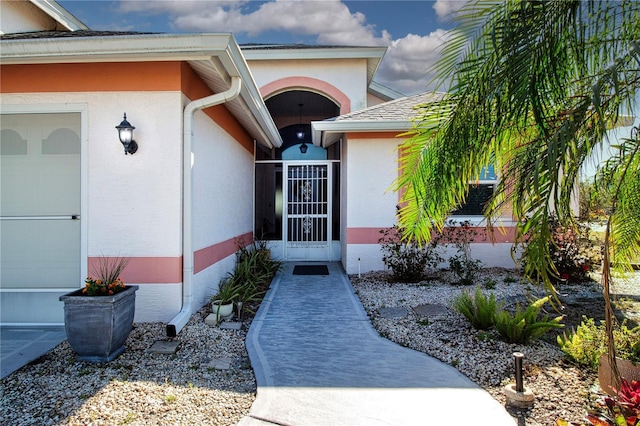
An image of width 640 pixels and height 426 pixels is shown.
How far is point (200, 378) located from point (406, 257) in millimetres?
5755

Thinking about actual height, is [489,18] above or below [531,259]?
above

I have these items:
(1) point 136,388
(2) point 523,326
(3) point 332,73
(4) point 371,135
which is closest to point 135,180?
(1) point 136,388

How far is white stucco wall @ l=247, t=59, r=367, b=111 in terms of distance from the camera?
12.8 meters

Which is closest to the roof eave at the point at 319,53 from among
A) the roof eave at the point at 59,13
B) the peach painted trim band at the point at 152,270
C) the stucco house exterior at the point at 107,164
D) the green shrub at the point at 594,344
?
the roof eave at the point at 59,13

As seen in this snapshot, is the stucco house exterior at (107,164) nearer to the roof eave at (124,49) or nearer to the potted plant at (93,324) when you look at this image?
the roof eave at (124,49)

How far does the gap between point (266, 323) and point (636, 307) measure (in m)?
6.06

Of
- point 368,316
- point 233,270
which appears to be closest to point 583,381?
point 368,316

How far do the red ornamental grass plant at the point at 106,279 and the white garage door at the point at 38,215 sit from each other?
0.48 m

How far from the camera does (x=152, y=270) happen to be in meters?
5.56

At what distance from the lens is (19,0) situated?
328 inches

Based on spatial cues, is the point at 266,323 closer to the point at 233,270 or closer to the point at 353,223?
the point at 233,270

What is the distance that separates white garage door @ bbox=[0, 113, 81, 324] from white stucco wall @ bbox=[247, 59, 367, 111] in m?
8.02

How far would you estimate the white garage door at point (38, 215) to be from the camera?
5.74 m

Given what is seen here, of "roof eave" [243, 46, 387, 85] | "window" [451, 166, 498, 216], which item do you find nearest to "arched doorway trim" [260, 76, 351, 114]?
"roof eave" [243, 46, 387, 85]
